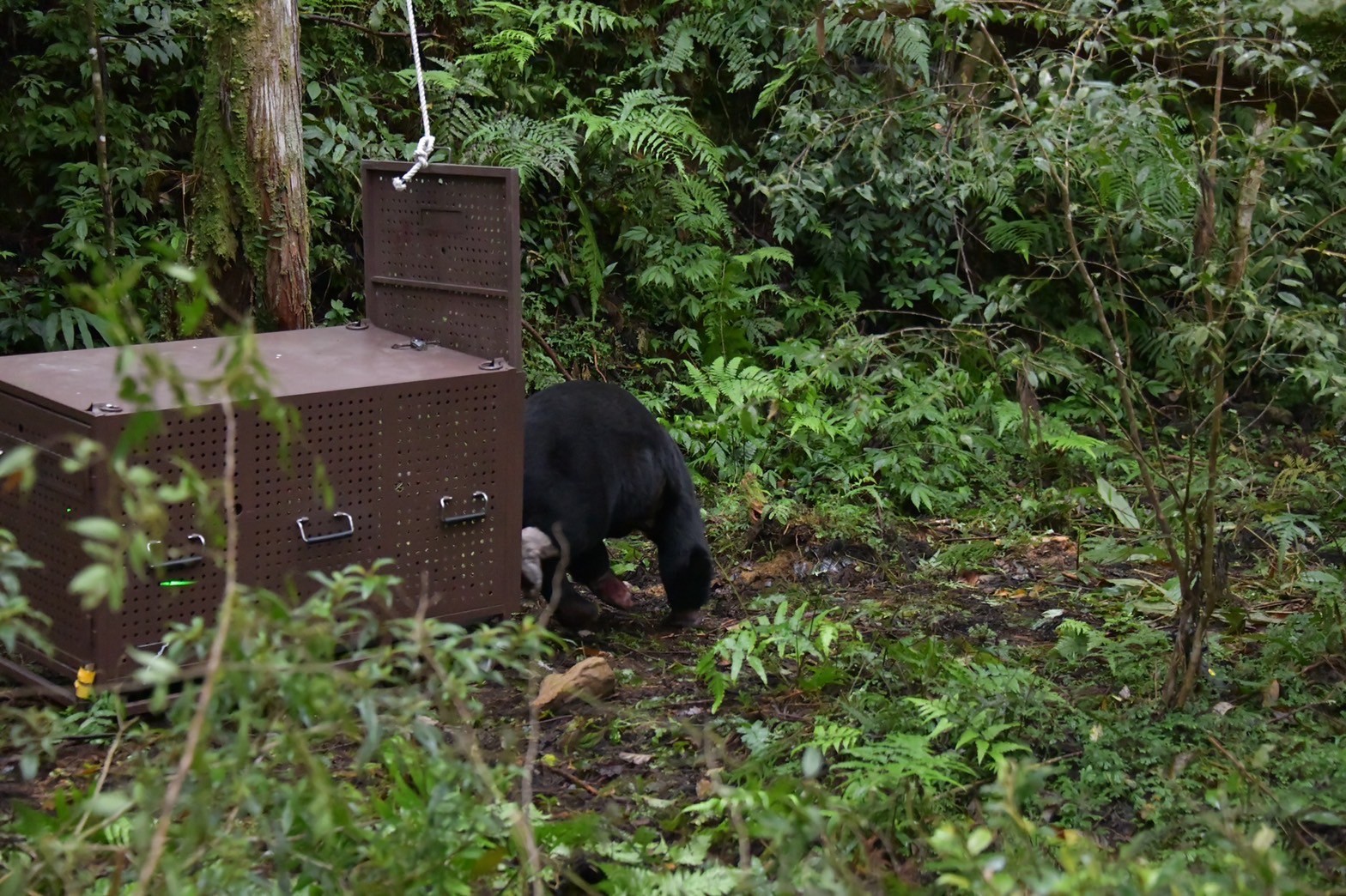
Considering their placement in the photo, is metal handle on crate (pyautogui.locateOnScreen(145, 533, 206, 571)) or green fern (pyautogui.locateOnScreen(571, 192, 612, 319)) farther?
green fern (pyautogui.locateOnScreen(571, 192, 612, 319))

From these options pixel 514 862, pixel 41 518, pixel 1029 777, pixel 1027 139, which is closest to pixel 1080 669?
pixel 1027 139

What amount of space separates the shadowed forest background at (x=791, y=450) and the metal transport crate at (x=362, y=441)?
0.21m

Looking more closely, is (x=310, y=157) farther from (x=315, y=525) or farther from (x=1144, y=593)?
(x=1144, y=593)

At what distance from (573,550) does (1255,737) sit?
8.90 ft

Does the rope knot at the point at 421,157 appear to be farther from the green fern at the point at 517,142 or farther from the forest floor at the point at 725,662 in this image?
the green fern at the point at 517,142

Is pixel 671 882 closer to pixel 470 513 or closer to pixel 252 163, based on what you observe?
pixel 470 513

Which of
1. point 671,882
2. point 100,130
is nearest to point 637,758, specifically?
point 671,882

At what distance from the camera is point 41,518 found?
14.5ft

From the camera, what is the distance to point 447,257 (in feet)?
16.9

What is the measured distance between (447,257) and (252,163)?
4.27ft

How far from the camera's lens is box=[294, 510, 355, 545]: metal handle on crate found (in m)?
4.48

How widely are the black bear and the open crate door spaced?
506mm

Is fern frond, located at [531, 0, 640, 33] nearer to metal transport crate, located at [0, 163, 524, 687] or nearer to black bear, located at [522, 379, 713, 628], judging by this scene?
black bear, located at [522, 379, 713, 628]

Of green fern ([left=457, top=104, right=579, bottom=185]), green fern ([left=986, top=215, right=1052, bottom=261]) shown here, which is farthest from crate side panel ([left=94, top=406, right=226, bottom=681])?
green fern ([left=986, top=215, right=1052, bottom=261])
